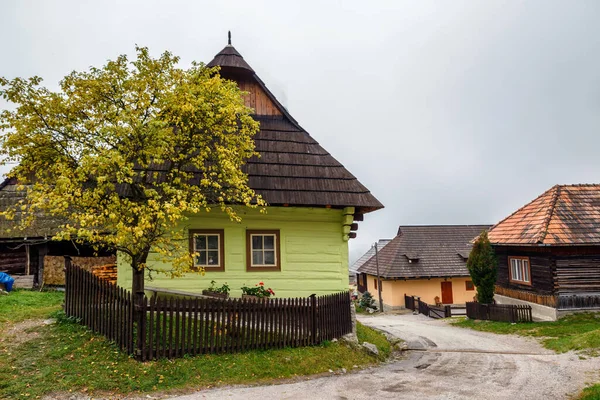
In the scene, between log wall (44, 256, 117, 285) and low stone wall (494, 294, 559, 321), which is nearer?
low stone wall (494, 294, 559, 321)

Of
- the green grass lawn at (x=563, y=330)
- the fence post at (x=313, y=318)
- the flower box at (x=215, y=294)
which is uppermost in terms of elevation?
the flower box at (x=215, y=294)

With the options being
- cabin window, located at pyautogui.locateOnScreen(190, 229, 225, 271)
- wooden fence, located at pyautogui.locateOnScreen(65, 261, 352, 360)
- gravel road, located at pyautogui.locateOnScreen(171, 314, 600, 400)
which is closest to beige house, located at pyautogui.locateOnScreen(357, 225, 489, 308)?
gravel road, located at pyautogui.locateOnScreen(171, 314, 600, 400)

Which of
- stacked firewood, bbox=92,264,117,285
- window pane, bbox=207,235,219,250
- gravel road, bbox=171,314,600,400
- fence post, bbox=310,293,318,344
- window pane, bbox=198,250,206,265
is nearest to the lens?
gravel road, bbox=171,314,600,400

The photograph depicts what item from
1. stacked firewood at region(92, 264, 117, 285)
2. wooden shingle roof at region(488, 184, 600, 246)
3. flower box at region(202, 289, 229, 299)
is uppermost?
wooden shingle roof at region(488, 184, 600, 246)

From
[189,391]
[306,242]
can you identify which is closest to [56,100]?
[189,391]

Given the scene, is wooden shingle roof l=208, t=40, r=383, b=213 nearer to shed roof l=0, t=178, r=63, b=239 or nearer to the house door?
shed roof l=0, t=178, r=63, b=239

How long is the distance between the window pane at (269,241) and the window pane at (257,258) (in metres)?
0.31

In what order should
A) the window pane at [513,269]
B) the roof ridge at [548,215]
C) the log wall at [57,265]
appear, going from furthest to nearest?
the window pane at [513,269]
the log wall at [57,265]
the roof ridge at [548,215]

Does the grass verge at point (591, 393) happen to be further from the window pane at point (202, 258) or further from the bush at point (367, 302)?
the bush at point (367, 302)

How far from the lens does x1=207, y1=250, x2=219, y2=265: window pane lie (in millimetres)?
11948

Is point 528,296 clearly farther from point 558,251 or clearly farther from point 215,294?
point 215,294

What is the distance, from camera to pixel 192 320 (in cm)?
914

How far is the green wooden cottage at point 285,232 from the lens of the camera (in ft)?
38.6

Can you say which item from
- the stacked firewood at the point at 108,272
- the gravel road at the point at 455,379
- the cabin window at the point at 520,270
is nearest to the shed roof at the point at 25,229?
the stacked firewood at the point at 108,272
